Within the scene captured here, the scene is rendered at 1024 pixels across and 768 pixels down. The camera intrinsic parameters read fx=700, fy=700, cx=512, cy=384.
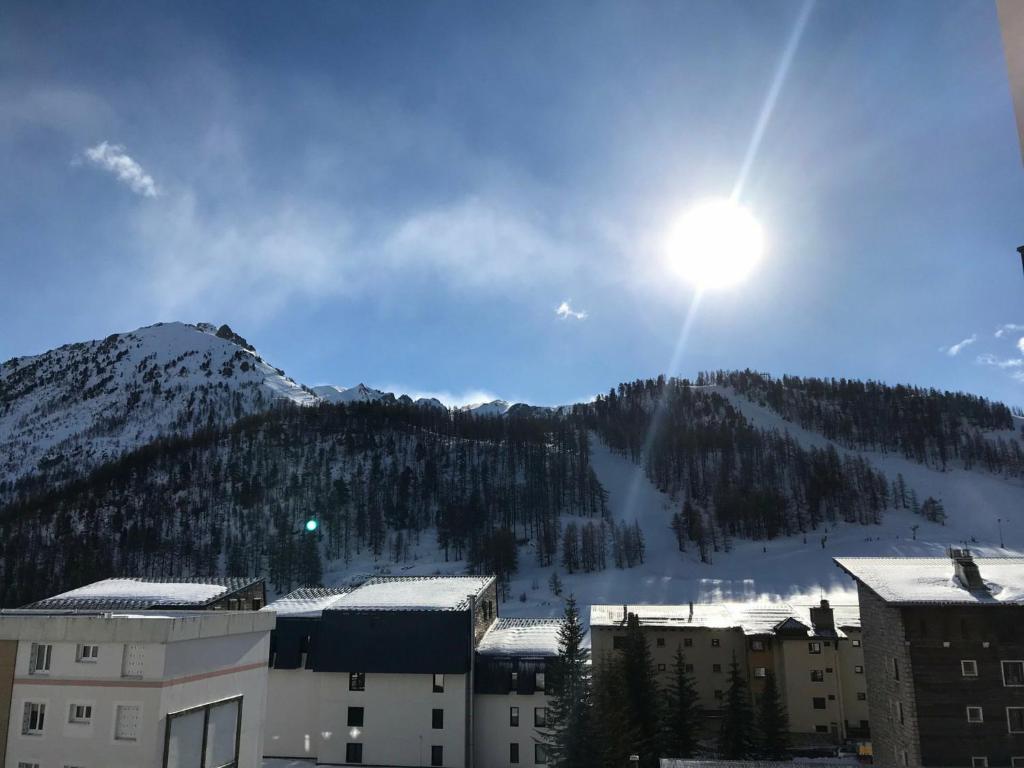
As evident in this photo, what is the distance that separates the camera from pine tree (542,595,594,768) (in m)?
32.9

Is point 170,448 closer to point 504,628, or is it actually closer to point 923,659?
point 504,628

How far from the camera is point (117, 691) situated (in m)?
22.8

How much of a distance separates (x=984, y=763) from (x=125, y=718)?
3555cm

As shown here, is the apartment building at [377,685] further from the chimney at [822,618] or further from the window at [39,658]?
the chimney at [822,618]

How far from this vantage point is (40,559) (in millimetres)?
138500

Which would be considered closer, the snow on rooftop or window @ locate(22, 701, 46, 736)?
window @ locate(22, 701, 46, 736)

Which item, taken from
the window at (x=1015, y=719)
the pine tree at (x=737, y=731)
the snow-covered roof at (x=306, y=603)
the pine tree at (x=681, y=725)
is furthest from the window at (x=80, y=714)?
the window at (x=1015, y=719)

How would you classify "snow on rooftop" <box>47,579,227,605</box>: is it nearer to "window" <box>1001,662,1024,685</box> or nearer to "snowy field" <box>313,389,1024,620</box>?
"window" <box>1001,662,1024,685</box>

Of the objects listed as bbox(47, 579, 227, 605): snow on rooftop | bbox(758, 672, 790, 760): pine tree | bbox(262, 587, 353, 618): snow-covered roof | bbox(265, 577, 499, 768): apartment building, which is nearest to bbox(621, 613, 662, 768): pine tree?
bbox(758, 672, 790, 760): pine tree

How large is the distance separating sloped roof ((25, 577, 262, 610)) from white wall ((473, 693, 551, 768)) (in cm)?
1799

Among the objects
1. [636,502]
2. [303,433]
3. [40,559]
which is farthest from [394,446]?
[40,559]

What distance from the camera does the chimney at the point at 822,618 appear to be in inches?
2079

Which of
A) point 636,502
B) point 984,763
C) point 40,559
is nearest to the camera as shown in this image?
point 984,763

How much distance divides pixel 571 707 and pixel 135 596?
24894mm
